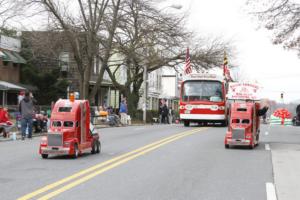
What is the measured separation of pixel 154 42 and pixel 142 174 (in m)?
32.0

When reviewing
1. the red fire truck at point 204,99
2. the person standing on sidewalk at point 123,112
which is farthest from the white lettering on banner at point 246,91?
the person standing on sidewalk at point 123,112

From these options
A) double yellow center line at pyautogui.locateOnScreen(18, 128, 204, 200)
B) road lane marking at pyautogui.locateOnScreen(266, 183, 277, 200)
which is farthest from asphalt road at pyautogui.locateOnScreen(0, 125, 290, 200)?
road lane marking at pyautogui.locateOnScreen(266, 183, 277, 200)

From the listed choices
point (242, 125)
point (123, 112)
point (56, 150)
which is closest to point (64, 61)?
point (123, 112)

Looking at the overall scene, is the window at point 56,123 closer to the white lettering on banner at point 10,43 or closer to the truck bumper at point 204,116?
the truck bumper at point 204,116

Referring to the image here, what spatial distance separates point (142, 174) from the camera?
1204 centimetres

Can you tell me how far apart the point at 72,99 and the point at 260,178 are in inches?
230

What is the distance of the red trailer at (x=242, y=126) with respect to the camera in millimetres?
18266

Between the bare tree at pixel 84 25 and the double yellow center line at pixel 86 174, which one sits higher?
the bare tree at pixel 84 25

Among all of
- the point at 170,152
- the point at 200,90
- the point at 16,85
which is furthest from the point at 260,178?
the point at 16,85

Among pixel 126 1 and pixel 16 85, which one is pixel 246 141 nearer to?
pixel 126 1

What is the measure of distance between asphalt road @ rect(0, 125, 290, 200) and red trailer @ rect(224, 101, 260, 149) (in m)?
0.37

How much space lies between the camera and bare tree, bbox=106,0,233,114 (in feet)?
134

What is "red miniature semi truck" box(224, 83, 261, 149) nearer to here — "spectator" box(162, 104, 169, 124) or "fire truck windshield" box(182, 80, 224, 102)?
"fire truck windshield" box(182, 80, 224, 102)

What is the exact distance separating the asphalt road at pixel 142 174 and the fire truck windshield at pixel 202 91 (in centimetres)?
1692
